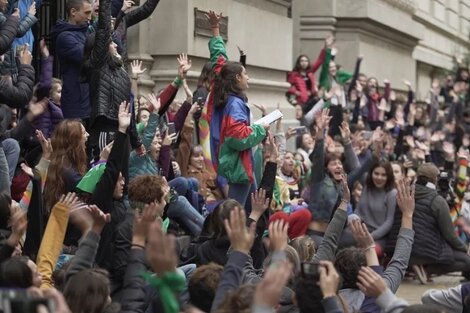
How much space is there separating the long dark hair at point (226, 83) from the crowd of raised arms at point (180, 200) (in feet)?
0.04

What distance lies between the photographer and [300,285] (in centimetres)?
683

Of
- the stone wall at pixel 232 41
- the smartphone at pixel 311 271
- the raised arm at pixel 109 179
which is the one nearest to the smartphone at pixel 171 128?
the stone wall at pixel 232 41

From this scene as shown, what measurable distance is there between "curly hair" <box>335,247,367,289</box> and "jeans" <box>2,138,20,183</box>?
3607 millimetres

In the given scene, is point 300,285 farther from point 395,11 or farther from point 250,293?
point 395,11

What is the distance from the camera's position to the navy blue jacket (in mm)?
11648

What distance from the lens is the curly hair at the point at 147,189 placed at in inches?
350

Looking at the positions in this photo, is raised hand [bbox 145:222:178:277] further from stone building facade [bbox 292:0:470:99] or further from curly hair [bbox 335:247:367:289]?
stone building facade [bbox 292:0:470:99]

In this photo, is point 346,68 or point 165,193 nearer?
point 165,193

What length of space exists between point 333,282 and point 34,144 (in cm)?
595

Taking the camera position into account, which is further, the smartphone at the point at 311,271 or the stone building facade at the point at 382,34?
the stone building facade at the point at 382,34

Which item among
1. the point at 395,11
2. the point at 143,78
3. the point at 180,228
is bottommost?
the point at 180,228

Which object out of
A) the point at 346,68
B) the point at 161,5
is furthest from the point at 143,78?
the point at 346,68

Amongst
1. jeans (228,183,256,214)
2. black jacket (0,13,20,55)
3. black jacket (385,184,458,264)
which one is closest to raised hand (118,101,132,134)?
black jacket (0,13,20,55)

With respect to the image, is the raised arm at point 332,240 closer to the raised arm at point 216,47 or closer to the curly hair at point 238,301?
the curly hair at point 238,301
